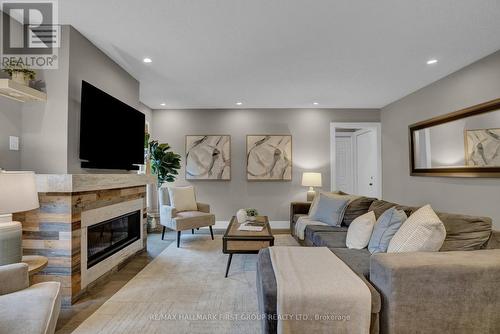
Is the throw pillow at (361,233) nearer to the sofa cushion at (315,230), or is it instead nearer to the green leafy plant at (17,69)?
the sofa cushion at (315,230)

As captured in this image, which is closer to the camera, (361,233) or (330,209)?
(361,233)

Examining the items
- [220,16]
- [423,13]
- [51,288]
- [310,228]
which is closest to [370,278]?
[310,228]

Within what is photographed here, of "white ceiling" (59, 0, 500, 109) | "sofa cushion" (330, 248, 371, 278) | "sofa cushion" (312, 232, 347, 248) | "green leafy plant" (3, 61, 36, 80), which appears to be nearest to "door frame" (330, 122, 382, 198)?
"white ceiling" (59, 0, 500, 109)

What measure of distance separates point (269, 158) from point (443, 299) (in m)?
3.87

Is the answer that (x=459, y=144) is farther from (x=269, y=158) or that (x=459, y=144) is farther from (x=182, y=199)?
(x=182, y=199)

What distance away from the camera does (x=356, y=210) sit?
3.40m

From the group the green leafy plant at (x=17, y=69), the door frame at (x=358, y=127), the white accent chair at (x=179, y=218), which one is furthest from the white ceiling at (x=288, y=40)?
the white accent chair at (x=179, y=218)

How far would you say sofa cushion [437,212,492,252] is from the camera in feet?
6.09

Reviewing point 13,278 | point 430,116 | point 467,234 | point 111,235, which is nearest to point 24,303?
point 13,278

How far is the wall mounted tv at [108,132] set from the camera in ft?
8.12

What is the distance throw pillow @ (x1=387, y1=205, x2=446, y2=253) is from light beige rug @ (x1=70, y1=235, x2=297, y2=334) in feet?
4.16

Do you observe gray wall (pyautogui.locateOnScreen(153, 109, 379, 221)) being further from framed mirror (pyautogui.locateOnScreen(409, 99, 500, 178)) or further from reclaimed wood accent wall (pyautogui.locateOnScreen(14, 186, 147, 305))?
reclaimed wood accent wall (pyautogui.locateOnScreen(14, 186, 147, 305))

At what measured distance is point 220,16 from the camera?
2.13 meters

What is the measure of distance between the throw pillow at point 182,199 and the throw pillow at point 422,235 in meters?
3.28
